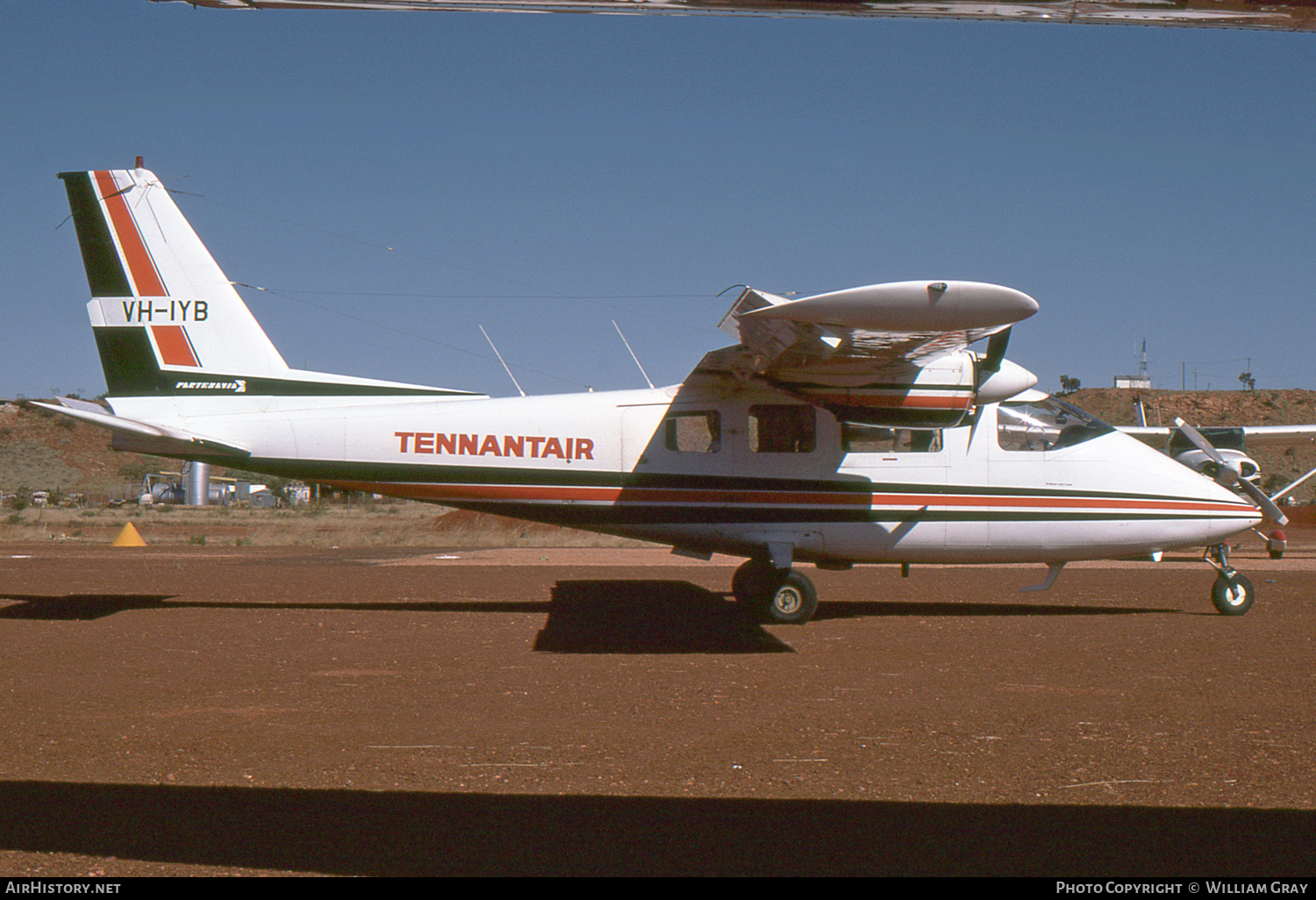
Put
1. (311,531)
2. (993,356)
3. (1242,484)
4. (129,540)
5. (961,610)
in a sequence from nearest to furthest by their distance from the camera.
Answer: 1. (993,356)
2. (961,610)
3. (1242,484)
4. (129,540)
5. (311,531)

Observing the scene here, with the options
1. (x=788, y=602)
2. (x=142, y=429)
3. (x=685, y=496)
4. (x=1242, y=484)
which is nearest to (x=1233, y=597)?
(x=1242, y=484)

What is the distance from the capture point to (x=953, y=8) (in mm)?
3256

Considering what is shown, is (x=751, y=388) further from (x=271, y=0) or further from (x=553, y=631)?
(x=271, y=0)

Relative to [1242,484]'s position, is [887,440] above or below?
above

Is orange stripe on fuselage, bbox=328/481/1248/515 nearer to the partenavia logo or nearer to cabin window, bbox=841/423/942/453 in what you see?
cabin window, bbox=841/423/942/453

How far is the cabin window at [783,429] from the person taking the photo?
10875mm

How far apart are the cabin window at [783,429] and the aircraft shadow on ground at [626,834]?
6.77m

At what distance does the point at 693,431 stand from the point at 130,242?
6.50 metres

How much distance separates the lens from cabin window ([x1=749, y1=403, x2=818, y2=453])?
10875 millimetres

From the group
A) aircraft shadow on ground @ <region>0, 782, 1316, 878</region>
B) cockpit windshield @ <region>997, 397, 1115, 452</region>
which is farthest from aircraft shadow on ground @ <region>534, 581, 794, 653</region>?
aircraft shadow on ground @ <region>0, 782, 1316, 878</region>

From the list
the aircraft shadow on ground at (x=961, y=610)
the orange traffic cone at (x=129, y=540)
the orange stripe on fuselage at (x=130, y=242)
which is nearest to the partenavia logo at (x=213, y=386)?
the orange stripe on fuselage at (x=130, y=242)

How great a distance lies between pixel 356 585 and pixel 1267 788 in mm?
12615

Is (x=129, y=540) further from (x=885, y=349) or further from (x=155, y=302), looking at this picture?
(x=885, y=349)

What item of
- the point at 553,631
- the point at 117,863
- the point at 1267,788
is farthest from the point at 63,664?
the point at 1267,788
